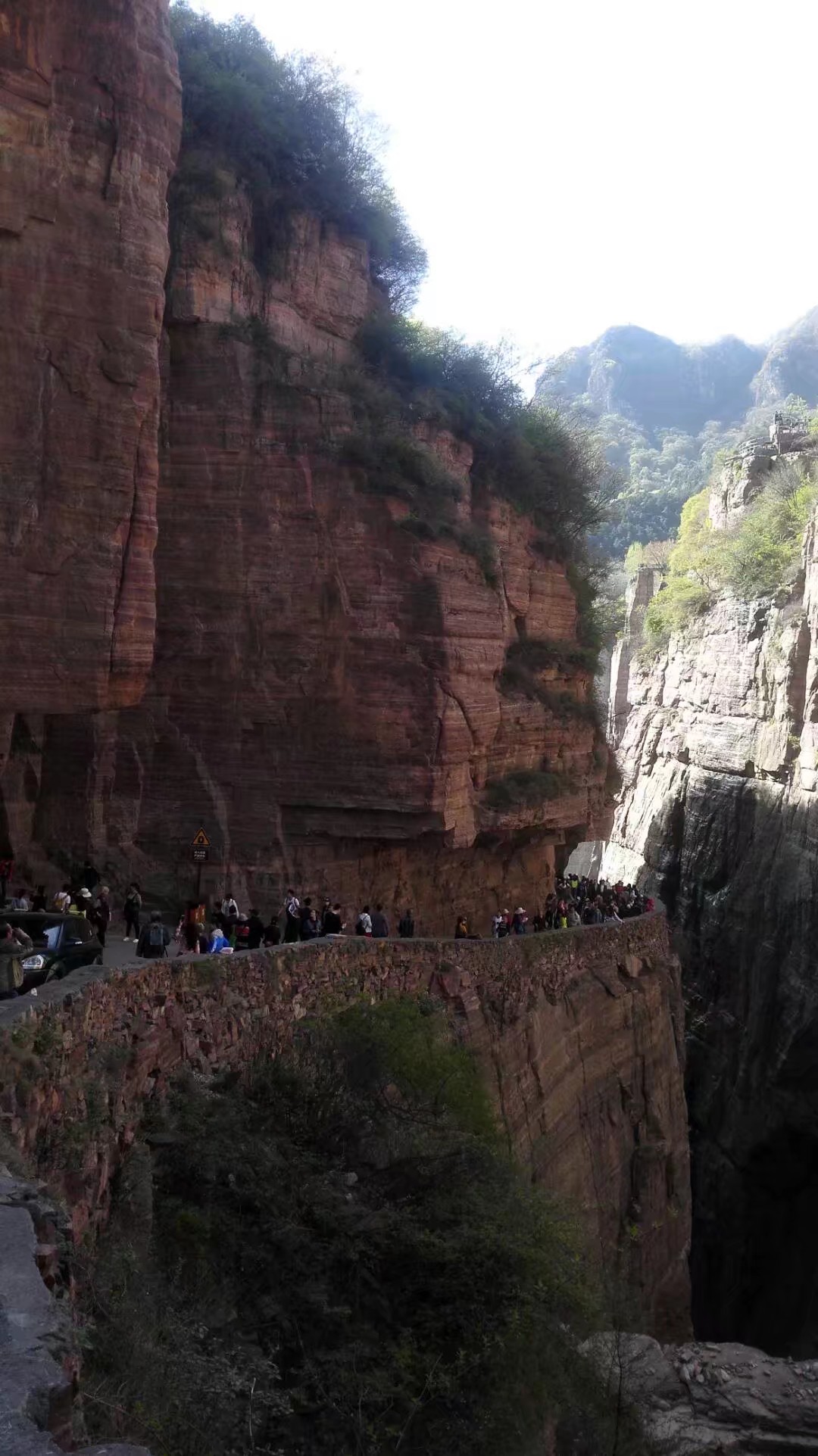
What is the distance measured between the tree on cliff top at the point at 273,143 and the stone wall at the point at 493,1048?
45.6ft

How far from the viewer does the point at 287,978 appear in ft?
45.9

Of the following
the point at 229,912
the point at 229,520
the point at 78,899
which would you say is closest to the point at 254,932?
the point at 229,912

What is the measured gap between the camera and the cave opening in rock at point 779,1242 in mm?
31766

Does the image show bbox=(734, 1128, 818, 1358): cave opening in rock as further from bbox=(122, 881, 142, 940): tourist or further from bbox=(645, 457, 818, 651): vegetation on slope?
bbox=(122, 881, 142, 940): tourist

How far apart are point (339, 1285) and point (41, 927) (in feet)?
16.3

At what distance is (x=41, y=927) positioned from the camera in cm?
1267

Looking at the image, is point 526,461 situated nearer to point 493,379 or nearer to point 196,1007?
point 493,379

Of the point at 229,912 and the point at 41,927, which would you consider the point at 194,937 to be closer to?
the point at 229,912

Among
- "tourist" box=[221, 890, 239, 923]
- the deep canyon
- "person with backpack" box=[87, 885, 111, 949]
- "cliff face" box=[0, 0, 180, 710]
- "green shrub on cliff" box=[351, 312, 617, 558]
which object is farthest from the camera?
"green shrub on cliff" box=[351, 312, 617, 558]

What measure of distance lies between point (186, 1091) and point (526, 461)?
720 inches

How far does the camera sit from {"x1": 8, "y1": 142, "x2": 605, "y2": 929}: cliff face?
66.1ft

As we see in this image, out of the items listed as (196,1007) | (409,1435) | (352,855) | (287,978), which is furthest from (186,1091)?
(352,855)

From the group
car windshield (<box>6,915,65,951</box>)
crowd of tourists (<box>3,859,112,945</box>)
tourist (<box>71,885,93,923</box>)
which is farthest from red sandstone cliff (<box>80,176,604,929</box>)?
car windshield (<box>6,915,65,951</box>)

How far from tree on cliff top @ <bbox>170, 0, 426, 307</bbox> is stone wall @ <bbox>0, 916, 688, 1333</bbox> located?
13887mm
